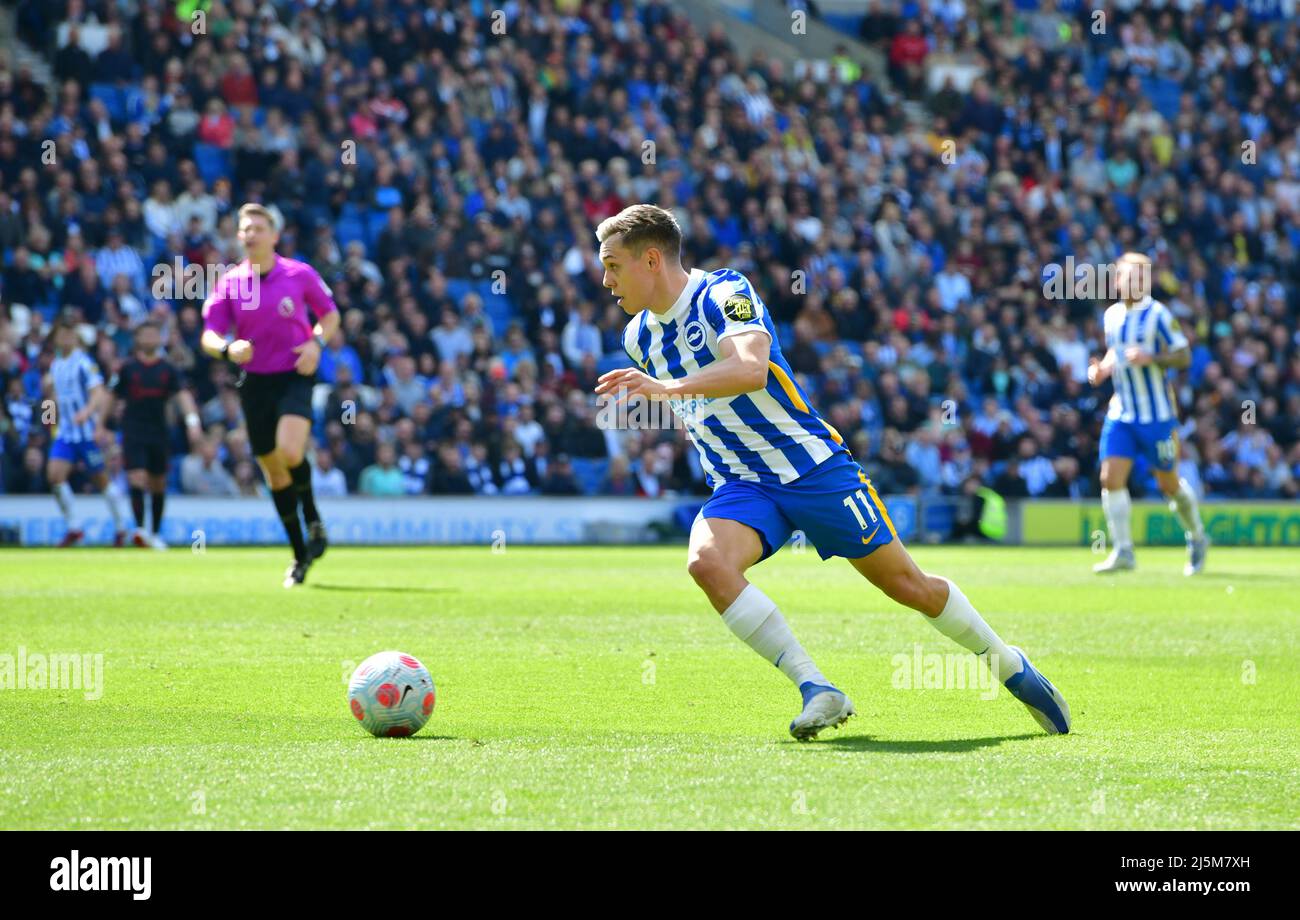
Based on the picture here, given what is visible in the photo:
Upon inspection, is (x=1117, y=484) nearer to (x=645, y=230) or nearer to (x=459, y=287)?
(x=645, y=230)

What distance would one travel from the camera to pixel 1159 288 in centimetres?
3008

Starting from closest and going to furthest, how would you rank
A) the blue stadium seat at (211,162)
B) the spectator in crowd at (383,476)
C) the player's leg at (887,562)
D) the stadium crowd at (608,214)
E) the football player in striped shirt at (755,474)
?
the football player in striped shirt at (755,474) → the player's leg at (887,562) → the spectator in crowd at (383,476) → the stadium crowd at (608,214) → the blue stadium seat at (211,162)

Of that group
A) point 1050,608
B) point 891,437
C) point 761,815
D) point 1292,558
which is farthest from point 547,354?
point 761,815

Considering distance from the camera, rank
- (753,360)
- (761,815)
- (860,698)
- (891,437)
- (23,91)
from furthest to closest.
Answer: (891,437)
(23,91)
(860,698)
(753,360)
(761,815)

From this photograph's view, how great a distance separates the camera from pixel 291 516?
13.9 m

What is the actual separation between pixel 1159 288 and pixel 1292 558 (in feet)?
33.1

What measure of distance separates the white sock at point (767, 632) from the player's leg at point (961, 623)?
0.39 meters

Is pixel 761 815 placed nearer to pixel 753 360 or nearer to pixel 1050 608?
pixel 753 360

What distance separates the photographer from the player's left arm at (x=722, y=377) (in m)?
6.03

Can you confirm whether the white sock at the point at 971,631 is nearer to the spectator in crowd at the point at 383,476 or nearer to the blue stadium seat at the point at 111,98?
the spectator in crowd at the point at 383,476

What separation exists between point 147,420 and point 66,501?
A: 1455 mm

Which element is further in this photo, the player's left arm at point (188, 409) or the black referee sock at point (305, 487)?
the player's left arm at point (188, 409)

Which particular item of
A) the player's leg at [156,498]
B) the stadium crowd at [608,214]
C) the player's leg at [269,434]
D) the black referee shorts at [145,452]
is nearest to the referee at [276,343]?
the player's leg at [269,434]
